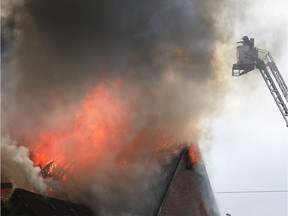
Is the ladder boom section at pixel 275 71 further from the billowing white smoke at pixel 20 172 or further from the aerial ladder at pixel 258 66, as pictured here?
the billowing white smoke at pixel 20 172

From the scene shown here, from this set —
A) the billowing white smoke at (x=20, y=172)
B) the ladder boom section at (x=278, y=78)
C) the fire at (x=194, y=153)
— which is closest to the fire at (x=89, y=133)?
the billowing white smoke at (x=20, y=172)

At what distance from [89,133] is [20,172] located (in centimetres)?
441

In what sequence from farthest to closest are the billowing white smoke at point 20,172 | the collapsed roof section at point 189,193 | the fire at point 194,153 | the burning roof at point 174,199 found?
the fire at point 194,153 → the collapsed roof section at point 189,193 → the billowing white smoke at point 20,172 → the burning roof at point 174,199

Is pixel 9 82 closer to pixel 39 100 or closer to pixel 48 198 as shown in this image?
pixel 39 100

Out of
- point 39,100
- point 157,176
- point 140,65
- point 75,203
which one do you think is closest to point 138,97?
point 140,65

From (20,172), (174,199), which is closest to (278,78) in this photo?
(174,199)

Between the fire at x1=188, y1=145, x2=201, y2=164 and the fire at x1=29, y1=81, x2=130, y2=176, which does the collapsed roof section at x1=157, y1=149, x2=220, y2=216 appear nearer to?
the fire at x1=188, y1=145, x2=201, y2=164

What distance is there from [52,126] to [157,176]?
618 centimetres

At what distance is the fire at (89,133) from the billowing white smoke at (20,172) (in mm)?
2023

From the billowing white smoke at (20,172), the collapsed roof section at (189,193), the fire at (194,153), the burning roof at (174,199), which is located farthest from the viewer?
the fire at (194,153)

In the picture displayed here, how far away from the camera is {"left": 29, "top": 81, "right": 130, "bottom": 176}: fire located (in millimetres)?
16359

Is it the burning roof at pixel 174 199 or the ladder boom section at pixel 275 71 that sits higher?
the ladder boom section at pixel 275 71

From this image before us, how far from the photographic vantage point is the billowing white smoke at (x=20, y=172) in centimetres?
1337

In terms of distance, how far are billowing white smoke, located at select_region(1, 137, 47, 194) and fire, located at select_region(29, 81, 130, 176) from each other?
202 cm
